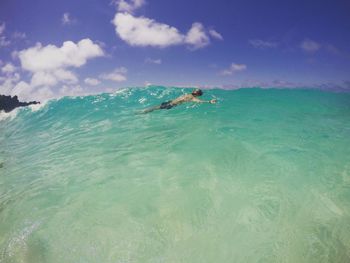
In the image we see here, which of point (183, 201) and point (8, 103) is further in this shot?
point (8, 103)

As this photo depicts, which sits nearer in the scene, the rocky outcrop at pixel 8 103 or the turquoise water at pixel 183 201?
the turquoise water at pixel 183 201

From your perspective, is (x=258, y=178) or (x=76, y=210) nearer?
(x=76, y=210)

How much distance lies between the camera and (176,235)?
18.0ft

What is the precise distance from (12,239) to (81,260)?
79.7 inches

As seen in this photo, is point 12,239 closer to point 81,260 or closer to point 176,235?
point 81,260

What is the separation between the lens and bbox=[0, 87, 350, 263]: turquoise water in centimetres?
511

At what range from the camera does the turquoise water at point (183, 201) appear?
5113mm

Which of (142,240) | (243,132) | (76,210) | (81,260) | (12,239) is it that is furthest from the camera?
(243,132)

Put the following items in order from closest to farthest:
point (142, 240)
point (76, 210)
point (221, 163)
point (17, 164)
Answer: point (142, 240) → point (76, 210) → point (221, 163) → point (17, 164)

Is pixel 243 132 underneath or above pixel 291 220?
above

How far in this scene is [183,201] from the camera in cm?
682

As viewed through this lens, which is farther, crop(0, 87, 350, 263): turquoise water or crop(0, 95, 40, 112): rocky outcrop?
crop(0, 95, 40, 112): rocky outcrop

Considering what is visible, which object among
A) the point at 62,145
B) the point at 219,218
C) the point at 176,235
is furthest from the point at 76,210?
the point at 62,145

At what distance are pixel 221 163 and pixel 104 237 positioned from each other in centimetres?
522
